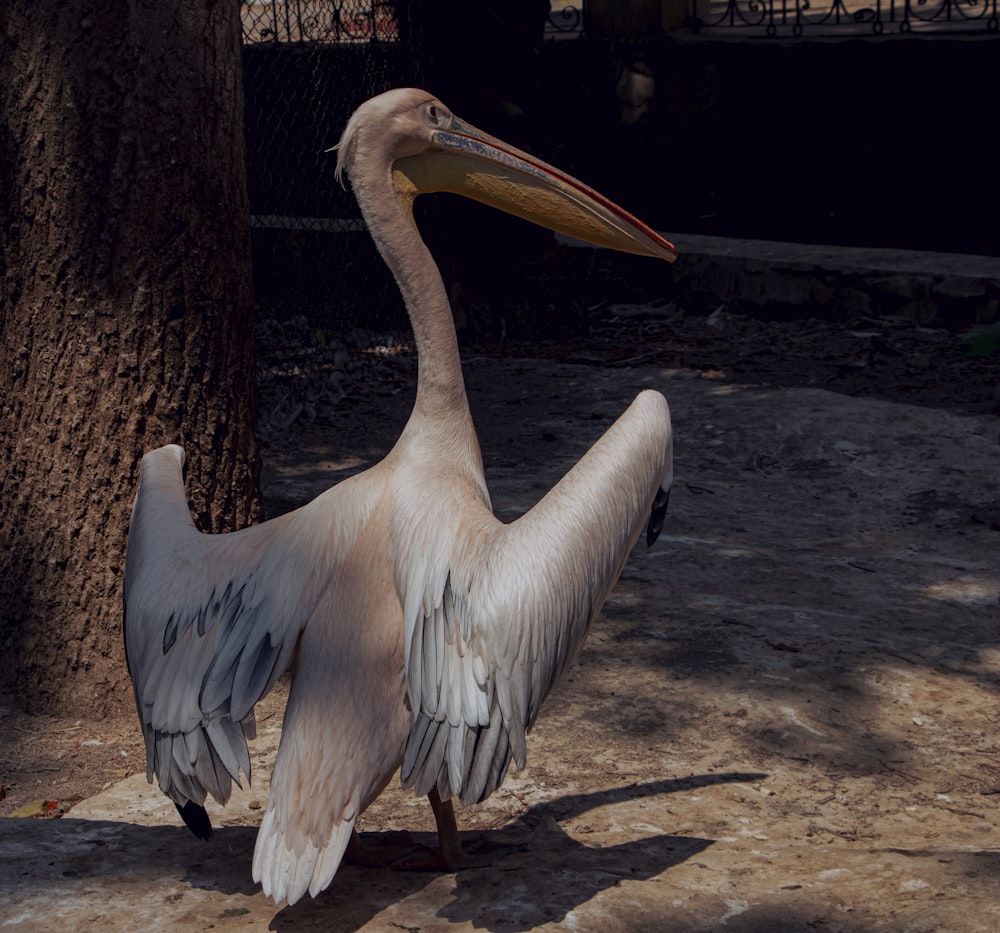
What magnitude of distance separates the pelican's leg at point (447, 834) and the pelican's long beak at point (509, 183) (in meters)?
1.40

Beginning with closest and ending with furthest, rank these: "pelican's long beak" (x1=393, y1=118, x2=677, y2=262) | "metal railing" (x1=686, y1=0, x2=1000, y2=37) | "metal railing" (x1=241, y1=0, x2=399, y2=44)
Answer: "pelican's long beak" (x1=393, y1=118, x2=677, y2=262) < "metal railing" (x1=241, y1=0, x2=399, y2=44) < "metal railing" (x1=686, y1=0, x2=1000, y2=37)

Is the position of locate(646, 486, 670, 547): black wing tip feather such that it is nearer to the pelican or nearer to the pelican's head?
the pelican

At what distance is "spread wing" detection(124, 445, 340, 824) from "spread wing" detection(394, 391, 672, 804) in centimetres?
27

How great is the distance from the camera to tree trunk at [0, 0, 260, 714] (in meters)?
3.65

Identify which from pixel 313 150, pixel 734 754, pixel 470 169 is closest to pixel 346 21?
pixel 313 150

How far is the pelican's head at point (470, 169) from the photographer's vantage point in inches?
121

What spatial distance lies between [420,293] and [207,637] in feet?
3.13

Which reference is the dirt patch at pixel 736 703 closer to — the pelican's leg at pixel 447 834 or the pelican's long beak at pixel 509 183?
the pelican's leg at pixel 447 834

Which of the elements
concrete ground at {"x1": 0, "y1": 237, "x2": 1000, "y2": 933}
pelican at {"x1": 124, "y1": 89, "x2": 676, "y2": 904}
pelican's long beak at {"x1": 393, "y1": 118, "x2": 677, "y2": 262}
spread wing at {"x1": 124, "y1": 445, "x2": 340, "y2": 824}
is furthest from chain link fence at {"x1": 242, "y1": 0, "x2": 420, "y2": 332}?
spread wing at {"x1": 124, "y1": 445, "x2": 340, "y2": 824}

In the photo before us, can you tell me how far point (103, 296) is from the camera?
146 inches

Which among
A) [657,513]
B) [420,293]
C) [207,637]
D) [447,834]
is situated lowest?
[447,834]

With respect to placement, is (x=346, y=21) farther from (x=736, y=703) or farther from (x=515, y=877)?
(x=515, y=877)

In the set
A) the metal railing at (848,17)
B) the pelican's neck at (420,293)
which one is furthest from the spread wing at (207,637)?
the metal railing at (848,17)

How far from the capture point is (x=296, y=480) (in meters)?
6.20
